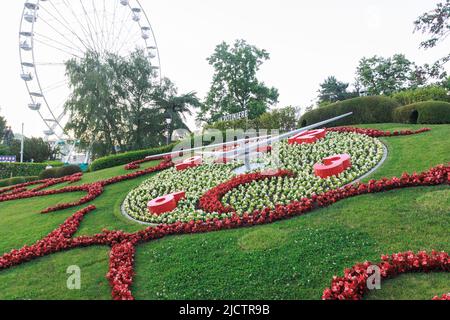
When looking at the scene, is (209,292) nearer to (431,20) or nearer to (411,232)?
(411,232)

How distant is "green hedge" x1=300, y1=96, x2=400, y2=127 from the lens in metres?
12.1

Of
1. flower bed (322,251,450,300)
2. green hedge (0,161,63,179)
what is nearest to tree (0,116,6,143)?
green hedge (0,161,63,179)

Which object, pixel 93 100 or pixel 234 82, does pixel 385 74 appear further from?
pixel 93 100

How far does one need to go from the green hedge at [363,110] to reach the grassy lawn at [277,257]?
736cm

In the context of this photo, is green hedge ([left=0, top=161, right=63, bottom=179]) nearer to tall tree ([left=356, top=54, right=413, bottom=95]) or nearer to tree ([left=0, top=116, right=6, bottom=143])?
tree ([left=0, top=116, right=6, bottom=143])

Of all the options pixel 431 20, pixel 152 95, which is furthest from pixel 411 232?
pixel 152 95

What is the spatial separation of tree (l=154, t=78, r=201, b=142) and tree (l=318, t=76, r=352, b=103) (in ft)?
68.3

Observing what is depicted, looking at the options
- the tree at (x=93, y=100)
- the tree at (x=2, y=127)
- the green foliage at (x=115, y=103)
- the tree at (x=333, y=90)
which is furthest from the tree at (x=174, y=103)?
the tree at (x=2, y=127)

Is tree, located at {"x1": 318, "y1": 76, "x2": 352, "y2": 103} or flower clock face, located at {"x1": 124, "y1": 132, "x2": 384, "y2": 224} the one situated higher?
tree, located at {"x1": 318, "y1": 76, "x2": 352, "y2": 103}

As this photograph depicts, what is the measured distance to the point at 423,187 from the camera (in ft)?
18.2

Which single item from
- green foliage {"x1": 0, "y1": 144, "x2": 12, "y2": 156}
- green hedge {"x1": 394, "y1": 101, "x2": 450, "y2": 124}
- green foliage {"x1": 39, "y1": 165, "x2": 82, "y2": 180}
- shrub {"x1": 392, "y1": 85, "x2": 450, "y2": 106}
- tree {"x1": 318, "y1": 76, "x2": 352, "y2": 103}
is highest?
tree {"x1": 318, "y1": 76, "x2": 352, "y2": 103}

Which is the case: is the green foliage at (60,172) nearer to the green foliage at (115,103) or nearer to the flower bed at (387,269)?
the green foliage at (115,103)

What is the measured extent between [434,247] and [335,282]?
4.12ft

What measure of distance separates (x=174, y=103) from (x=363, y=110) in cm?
1757
